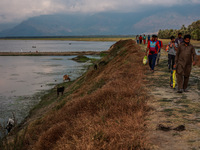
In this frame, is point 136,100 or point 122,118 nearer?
point 122,118

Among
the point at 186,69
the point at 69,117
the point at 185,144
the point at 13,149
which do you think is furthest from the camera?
the point at 186,69

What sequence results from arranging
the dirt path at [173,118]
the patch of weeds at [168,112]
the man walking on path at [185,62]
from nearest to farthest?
the dirt path at [173,118], the patch of weeds at [168,112], the man walking on path at [185,62]

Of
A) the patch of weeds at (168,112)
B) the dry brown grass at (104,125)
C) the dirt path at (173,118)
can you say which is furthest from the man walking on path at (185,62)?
the patch of weeds at (168,112)

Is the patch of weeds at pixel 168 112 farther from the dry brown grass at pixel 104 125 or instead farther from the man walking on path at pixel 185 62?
the man walking on path at pixel 185 62

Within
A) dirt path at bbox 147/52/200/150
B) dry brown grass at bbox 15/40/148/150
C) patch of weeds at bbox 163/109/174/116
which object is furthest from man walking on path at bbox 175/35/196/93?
patch of weeds at bbox 163/109/174/116

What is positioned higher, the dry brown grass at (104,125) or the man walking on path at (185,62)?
the man walking on path at (185,62)

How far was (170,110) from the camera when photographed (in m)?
6.62

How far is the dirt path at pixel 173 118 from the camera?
4.56 meters

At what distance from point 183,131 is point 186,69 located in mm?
4354

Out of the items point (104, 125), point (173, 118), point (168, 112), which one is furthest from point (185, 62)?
point (104, 125)

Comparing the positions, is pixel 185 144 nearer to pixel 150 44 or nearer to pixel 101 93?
pixel 101 93

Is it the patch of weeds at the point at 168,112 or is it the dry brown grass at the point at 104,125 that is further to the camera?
the patch of weeds at the point at 168,112

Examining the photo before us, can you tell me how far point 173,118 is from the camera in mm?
5922

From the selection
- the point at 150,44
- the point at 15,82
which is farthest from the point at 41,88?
the point at 150,44
